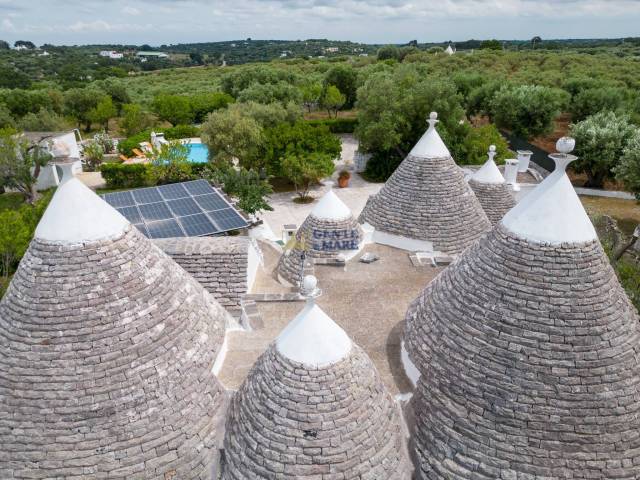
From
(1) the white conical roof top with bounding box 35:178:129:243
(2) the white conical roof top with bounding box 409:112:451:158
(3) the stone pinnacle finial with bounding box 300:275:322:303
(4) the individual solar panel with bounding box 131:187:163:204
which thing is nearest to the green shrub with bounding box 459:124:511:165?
(2) the white conical roof top with bounding box 409:112:451:158

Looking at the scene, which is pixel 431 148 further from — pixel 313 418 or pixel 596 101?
pixel 596 101

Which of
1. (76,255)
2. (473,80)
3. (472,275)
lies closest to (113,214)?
(76,255)

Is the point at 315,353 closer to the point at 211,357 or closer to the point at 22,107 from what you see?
the point at 211,357

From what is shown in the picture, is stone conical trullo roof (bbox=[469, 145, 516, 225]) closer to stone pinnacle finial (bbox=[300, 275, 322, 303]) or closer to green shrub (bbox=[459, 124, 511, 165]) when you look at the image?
stone pinnacle finial (bbox=[300, 275, 322, 303])

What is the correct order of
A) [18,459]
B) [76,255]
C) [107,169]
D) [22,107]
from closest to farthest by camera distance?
[18,459] → [76,255] → [107,169] → [22,107]

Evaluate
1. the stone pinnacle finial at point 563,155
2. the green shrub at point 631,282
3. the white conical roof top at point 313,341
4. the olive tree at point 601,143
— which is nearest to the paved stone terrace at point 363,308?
the white conical roof top at point 313,341
